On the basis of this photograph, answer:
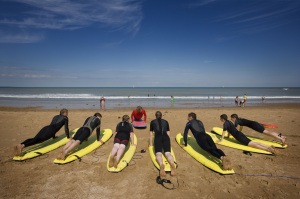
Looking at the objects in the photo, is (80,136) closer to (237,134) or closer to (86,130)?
(86,130)

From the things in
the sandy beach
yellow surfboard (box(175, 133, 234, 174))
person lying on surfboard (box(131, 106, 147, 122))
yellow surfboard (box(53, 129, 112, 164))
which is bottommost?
the sandy beach

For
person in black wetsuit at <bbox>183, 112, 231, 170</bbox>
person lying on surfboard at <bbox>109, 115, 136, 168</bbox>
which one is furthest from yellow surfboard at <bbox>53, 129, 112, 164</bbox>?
person in black wetsuit at <bbox>183, 112, 231, 170</bbox>

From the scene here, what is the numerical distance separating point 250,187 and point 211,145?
163cm

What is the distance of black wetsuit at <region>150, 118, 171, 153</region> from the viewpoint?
5.60 metres

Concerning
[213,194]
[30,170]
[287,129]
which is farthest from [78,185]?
[287,129]

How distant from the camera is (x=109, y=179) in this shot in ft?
15.5

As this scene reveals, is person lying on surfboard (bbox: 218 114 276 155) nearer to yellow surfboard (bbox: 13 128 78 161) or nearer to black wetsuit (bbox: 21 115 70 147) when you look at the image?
black wetsuit (bbox: 21 115 70 147)

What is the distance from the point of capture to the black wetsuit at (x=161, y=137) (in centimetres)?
560

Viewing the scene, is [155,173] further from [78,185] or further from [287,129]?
[287,129]

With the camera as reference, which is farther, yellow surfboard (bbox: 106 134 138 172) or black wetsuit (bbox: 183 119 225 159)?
black wetsuit (bbox: 183 119 225 159)

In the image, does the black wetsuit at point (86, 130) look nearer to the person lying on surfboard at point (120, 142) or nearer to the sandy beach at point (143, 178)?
the sandy beach at point (143, 178)

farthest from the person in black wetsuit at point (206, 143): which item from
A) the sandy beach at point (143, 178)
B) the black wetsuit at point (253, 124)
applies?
the black wetsuit at point (253, 124)

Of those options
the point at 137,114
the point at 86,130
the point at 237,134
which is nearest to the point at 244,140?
the point at 237,134

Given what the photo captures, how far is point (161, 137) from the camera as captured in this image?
593 centimetres
